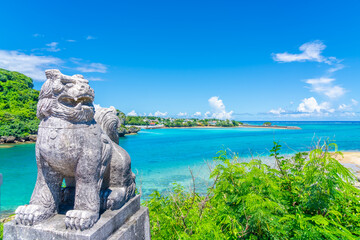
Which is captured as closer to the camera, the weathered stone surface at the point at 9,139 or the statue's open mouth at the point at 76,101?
the statue's open mouth at the point at 76,101

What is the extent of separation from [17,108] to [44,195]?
4537cm

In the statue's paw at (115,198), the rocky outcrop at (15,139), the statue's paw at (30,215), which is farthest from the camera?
the rocky outcrop at (15,139)

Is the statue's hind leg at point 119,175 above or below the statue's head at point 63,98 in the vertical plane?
below

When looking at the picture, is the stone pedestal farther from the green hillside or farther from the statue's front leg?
the green hillside

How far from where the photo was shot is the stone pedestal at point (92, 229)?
7.15ft

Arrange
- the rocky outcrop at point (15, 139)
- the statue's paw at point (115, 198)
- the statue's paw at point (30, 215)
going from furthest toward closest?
the rocky outcrop at point (15, 139)
the statue's paw at point (115, 198)
the statue's paw at point (30, 215)

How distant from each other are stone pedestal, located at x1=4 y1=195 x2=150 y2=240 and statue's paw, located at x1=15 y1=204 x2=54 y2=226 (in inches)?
1.8

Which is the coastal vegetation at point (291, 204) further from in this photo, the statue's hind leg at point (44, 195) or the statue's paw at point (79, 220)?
the statue's hind leg at point (44, 195)

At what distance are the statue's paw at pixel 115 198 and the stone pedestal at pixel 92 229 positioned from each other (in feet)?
0.18

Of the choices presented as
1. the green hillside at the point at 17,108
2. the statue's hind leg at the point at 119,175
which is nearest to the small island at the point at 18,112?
the green hillside at the point at 17,108

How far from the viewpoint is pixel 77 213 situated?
2.24 metres

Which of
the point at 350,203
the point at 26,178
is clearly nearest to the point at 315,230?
the point at 350,203

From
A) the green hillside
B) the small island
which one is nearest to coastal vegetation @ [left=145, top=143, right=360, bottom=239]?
the small island

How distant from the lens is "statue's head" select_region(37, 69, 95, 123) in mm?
2369
